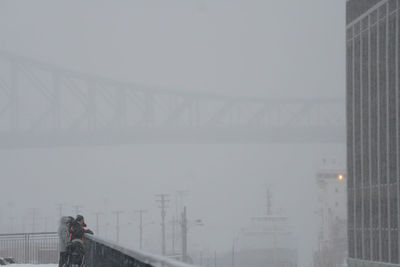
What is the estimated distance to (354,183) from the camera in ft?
223

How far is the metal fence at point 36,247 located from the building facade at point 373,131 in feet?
93.3

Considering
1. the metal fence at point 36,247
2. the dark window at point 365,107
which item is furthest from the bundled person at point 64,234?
the dark window at point 365,107

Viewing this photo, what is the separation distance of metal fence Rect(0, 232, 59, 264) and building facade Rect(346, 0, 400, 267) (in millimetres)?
28438

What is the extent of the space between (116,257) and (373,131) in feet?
174

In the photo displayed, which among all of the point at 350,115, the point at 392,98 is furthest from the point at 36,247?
the point at 350,115

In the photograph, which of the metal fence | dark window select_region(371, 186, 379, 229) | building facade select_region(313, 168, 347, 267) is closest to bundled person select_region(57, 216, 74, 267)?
the metal fence

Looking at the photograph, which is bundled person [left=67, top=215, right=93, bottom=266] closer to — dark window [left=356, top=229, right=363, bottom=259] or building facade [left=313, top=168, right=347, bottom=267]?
dark window [left=356, top=229, right=363, bottom=259]

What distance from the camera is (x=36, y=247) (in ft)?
112

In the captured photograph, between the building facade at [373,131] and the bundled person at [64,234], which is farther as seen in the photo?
the building facade at [373,131]

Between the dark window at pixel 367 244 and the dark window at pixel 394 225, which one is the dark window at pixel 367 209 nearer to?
the dark window at pixel 367 244

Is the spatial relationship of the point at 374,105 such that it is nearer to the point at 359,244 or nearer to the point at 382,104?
the point at 382,104

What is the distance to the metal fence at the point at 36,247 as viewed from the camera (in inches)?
1284

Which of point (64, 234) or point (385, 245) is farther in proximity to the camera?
point (385, 245)

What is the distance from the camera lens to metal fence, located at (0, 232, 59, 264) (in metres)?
32.6
